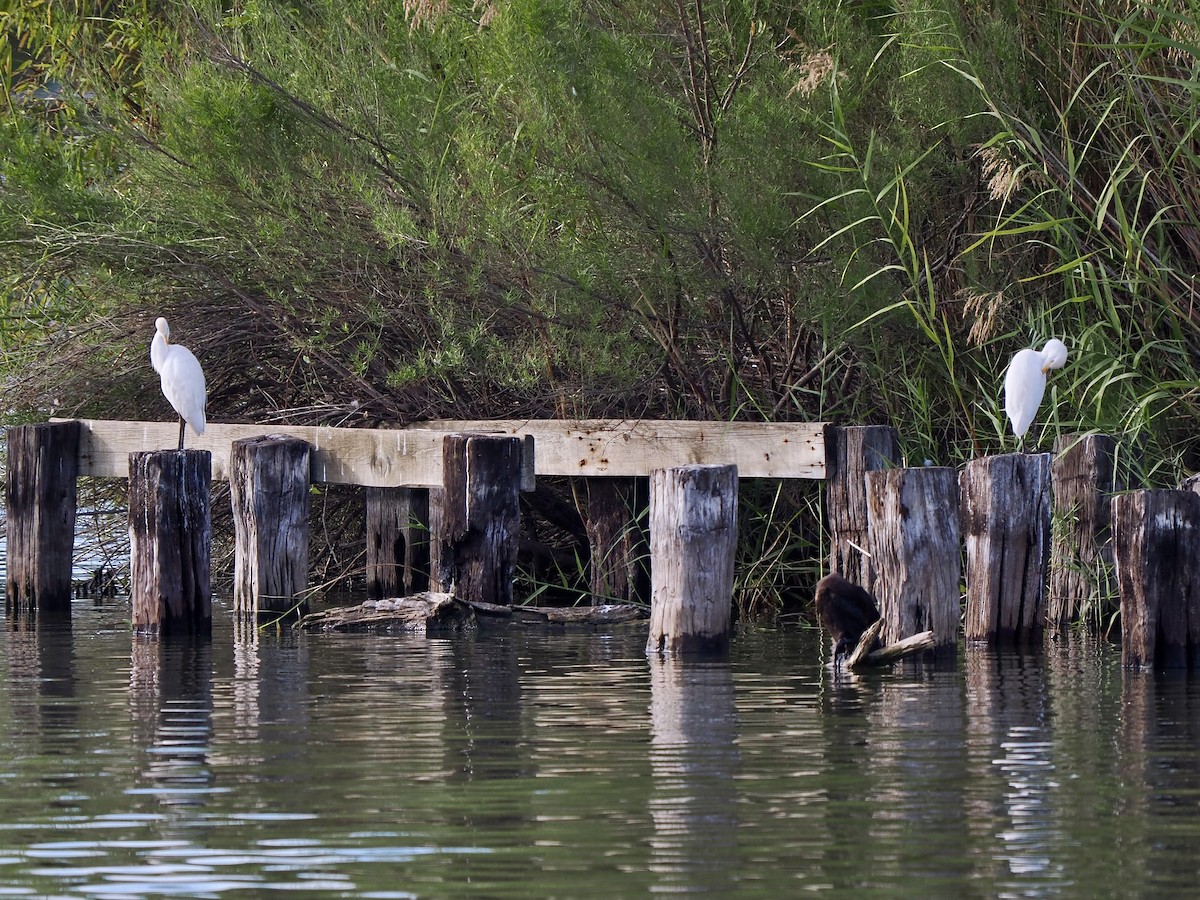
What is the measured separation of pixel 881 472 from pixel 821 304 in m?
1.92

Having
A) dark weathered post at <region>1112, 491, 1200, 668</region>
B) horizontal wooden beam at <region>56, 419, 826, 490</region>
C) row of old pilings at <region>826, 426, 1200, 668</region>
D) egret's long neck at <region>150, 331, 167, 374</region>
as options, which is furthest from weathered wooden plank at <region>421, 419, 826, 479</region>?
dark weathered post at <region>1112, 491, 1200, 668</region>

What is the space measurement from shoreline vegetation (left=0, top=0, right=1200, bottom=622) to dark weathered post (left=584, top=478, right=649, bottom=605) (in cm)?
42

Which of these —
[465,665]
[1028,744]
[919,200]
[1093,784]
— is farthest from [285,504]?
[1093,784]

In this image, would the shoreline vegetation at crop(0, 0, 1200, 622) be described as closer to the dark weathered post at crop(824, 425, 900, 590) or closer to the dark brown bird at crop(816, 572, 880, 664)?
the dark weathered post at crop(824, 425, 900, 590)

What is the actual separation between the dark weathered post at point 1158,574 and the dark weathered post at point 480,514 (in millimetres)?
3018

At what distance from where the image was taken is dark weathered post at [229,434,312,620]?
10.2m

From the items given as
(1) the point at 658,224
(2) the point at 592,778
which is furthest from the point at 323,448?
(2) the point at 592,778

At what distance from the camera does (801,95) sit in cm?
1055

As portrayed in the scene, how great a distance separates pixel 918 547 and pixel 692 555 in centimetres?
96

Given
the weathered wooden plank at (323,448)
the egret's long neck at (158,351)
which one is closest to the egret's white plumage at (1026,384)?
the weathered wooden plank at (323,448)

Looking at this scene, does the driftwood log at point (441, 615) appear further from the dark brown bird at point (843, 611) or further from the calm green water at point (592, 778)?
the dark brown bird at point (843, 611)

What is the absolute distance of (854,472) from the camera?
9633 mm

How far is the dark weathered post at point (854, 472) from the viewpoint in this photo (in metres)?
9.61

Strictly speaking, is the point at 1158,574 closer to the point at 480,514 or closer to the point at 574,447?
the point at 480,514
